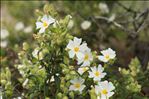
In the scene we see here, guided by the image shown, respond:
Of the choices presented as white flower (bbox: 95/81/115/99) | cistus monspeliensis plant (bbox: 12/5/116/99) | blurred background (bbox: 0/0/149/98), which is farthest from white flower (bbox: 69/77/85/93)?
blurred background (bbox: 0/0/149/98)

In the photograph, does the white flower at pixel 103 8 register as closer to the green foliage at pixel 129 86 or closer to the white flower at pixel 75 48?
the green foliage at pixel 129 86

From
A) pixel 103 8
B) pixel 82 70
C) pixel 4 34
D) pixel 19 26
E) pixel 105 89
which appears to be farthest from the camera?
pixel 19 26

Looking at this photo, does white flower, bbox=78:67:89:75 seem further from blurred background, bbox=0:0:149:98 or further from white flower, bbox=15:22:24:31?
white flower, bbox=15:22:24:31

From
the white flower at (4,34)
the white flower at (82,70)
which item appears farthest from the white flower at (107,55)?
the white flower at (4,34)

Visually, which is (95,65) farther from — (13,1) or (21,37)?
(13,1)

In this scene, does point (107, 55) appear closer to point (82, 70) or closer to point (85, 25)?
point (82, 70)

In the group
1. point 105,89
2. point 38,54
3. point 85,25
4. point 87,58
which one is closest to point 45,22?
point 38,54

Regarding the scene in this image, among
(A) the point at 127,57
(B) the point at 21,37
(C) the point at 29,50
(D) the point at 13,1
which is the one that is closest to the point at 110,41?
(A) the point at 127,57
